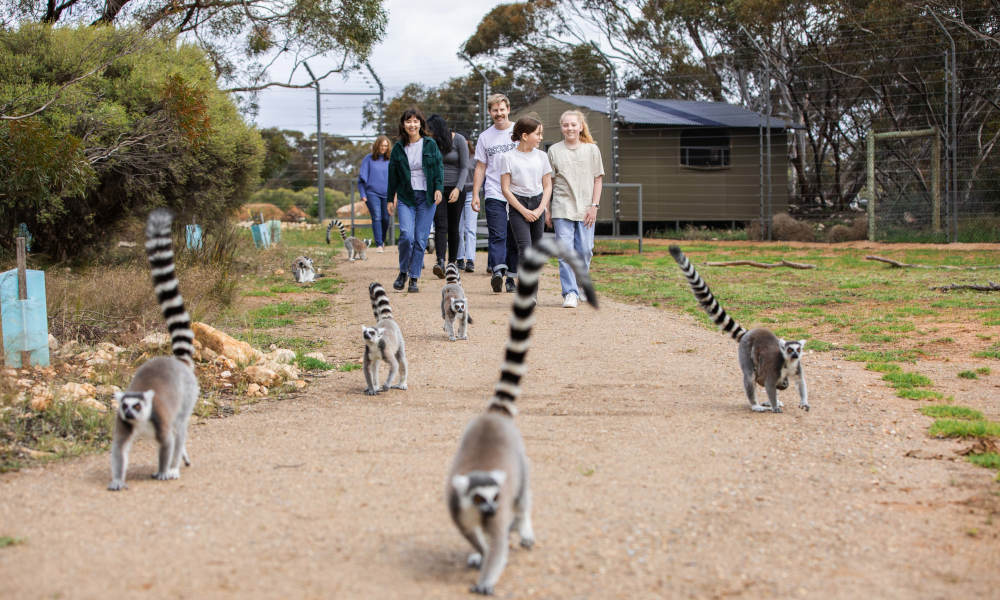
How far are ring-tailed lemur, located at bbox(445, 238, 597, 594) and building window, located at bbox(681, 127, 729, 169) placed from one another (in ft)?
85.7

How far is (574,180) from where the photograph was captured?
10289 millimetres

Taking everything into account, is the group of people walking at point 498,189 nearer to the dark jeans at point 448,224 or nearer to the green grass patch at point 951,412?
the dark jeans at point 448,224

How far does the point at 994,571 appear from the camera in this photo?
11.8ft

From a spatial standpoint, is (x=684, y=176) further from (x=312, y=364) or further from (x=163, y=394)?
(x=163, y=394)

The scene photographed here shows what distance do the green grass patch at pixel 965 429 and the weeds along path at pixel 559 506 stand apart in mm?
98

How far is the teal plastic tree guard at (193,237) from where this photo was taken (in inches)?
509

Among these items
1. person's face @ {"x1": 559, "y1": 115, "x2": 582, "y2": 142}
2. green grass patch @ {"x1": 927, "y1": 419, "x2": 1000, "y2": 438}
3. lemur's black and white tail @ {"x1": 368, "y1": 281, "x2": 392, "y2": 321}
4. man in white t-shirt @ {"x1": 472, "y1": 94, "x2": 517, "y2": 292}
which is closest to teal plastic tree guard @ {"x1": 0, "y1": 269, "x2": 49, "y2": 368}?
lemur's black and white tail @ {"x1": 368, "y1": 281, "x2": 392, "y2": 321}

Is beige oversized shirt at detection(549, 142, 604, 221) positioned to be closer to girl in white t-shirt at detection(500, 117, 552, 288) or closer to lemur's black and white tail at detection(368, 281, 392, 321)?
girl in white t-shirt at detection(500, 117, 552, 288)

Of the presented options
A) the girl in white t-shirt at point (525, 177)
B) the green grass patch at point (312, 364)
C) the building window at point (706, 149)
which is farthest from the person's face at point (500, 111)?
→ the building window at point (706, 149)

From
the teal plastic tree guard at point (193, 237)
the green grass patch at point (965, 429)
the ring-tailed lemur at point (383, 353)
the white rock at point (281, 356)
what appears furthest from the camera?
the teal plastic tree guard at point (193, 237)

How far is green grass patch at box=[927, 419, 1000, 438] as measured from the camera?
551 centimetres

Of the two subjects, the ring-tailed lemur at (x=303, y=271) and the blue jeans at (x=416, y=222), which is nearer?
the blue jeans at (x=416, y=222)

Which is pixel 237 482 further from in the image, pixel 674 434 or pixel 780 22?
pixel 780 22

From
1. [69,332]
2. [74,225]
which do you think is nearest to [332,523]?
[69,332]
